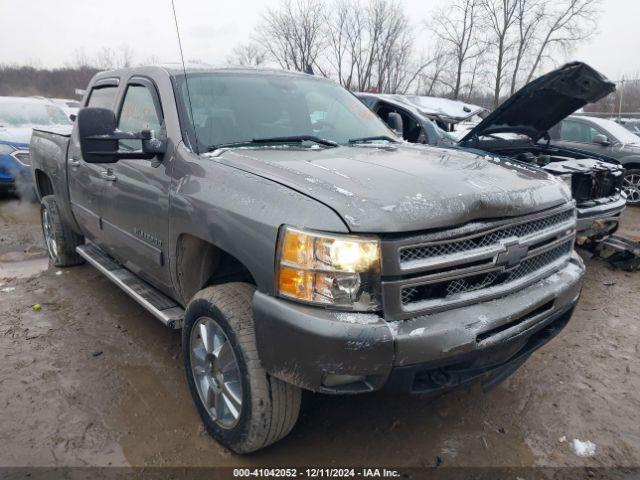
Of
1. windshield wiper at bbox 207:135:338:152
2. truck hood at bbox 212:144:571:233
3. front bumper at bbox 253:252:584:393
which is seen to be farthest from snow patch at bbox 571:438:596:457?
windshield wiper at bbox 207:135:338:152

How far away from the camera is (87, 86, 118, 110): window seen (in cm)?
381

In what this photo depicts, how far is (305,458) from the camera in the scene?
2.44 m

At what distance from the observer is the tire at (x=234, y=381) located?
7.06 ft

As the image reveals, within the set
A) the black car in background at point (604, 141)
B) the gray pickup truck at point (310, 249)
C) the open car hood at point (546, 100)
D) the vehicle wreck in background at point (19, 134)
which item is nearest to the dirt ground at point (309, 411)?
the gray pickup truck at point (310, 249)

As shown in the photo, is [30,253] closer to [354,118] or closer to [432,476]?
[354,118]

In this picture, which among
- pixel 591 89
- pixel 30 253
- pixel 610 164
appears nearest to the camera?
pixel 591 89

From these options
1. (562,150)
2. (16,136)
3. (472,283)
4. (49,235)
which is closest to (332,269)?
(472,283)

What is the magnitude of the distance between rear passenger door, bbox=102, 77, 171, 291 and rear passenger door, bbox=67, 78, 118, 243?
175 mm

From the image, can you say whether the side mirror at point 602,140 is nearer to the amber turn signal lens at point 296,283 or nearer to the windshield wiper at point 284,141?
the windshield wiper at point 284,141

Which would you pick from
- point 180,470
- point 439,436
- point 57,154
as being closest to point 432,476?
point 439,436

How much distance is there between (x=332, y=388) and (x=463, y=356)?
543mm

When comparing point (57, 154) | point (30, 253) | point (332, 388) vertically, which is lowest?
point (30, 253)

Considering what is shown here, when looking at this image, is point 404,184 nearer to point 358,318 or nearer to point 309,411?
point 358,318

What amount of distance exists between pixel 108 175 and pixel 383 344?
2.43 metres
